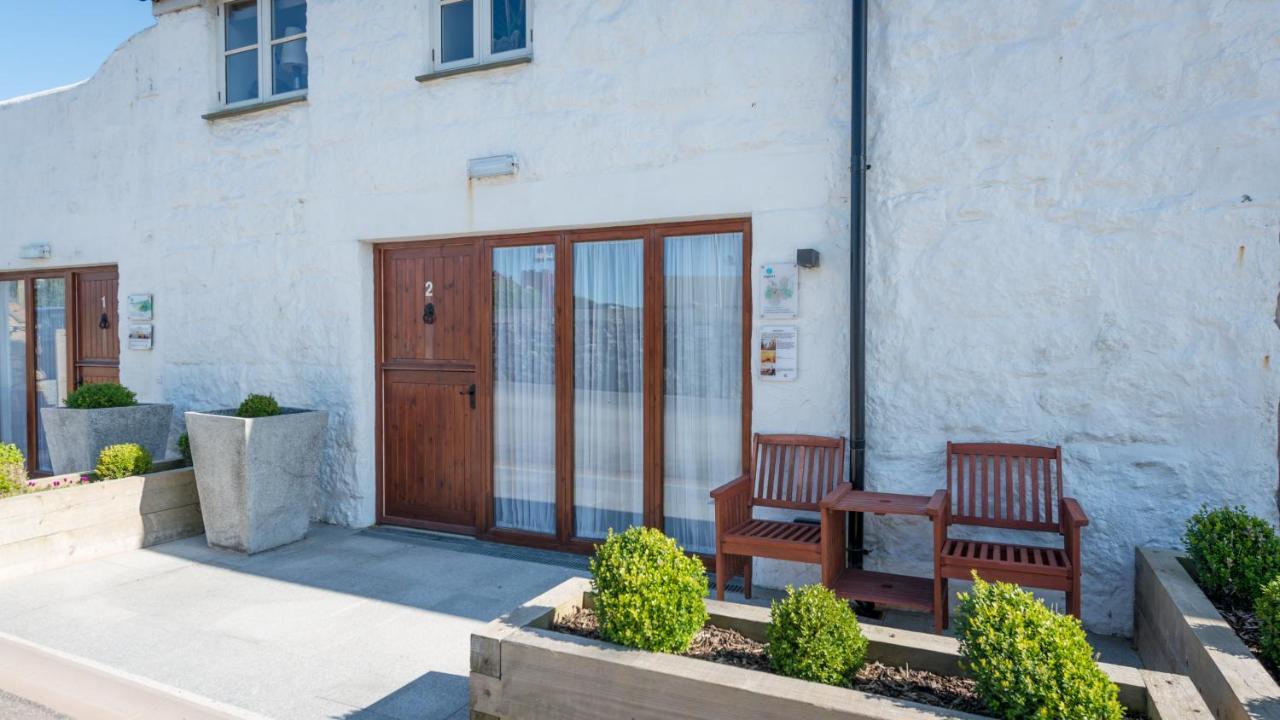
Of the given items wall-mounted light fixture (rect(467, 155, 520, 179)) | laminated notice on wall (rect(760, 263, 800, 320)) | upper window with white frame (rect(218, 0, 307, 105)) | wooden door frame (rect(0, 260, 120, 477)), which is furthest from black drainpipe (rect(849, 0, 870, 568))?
wooden door frame (rect(0, 260, 120, 477))

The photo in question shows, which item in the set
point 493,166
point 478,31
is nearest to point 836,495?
point 493,166

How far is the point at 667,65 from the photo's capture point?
530cm

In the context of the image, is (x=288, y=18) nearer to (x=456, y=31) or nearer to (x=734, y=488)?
(x=456, y=31)

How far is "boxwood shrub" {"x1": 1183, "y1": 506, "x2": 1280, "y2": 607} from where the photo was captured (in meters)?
3.32

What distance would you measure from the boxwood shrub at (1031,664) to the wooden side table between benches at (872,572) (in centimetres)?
140

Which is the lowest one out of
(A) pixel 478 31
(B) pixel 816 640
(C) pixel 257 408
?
(B) pixel 816 640

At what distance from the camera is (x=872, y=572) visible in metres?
4.61

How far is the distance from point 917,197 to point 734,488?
1913mm

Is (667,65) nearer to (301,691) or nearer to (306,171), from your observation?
(306,171)

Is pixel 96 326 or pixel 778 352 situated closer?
pixel 778 352

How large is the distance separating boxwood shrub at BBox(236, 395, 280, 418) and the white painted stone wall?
63 cm

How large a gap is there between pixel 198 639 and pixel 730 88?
4.27m

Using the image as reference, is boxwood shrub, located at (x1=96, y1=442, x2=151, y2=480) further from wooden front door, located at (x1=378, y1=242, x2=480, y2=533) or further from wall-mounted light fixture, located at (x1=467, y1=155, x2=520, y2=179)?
wall-mounted light fixture, located at (x1=467, y1=155, x2=520, y2=179)

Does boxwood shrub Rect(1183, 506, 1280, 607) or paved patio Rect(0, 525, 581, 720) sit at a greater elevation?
boxwood shrub Rect(1183, 506, 1280, 607)
